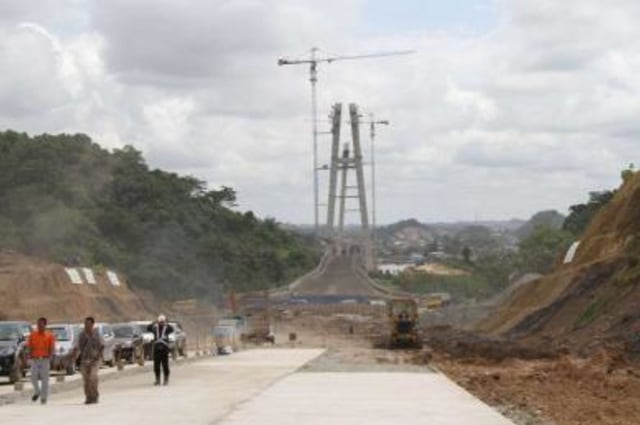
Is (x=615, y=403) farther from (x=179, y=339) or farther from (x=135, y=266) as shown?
(x=135, y=266)

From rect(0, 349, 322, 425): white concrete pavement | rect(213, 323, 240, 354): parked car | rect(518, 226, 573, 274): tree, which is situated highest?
rect(518, 226, 573, 274): tree

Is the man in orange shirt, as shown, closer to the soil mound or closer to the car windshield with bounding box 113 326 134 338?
the car windshield with bounding box 113 326 134 338

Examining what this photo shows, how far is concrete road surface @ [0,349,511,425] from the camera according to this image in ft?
67.6

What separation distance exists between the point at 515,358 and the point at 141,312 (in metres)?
47.8

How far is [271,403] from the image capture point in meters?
24.0

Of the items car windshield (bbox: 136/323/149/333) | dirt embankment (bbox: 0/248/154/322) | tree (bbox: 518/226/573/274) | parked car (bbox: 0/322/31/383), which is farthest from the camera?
tree (bbox: 518/226/573/274)

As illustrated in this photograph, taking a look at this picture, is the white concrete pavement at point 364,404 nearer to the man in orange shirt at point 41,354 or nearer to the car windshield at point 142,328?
the man in orange shirt at point 41,354

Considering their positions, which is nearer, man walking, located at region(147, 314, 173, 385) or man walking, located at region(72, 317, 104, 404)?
man walking, located at region(72, 317, 104, 404)

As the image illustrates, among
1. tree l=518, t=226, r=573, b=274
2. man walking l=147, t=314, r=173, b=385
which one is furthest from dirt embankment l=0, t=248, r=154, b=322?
tree l=518, t=226, r=573, b=274

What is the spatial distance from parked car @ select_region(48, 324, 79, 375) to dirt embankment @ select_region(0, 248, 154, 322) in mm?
26876

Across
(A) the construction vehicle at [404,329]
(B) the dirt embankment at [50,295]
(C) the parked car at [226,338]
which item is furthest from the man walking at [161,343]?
(B) the dirt embankment at [50,295]

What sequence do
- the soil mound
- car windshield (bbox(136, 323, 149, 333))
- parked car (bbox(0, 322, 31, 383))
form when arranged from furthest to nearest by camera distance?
the soil mound → car windshield (bbox(136, 323, 149, 333)) → parked car (bbox(0, 322, 31, 383))

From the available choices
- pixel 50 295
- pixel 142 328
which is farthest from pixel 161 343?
pixel 50 295

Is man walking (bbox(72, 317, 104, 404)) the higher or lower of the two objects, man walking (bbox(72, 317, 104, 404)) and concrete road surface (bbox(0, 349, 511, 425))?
the higher
